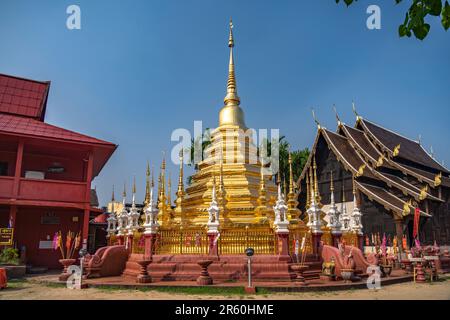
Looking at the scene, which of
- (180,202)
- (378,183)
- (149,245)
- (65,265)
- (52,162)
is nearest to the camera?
(149,245)

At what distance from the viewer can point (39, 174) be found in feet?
70.4

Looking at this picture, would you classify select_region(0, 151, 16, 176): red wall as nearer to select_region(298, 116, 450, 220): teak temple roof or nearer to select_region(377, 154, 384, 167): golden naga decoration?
select_region(298, 116, 450, 220): teak temple roof

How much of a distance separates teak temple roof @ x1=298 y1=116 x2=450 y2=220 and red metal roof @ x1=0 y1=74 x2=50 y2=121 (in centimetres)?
1919

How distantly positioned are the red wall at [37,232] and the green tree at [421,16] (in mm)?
19344

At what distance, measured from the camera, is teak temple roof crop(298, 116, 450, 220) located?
2588 centimetres

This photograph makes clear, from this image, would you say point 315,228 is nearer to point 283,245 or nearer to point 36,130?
point 283,245

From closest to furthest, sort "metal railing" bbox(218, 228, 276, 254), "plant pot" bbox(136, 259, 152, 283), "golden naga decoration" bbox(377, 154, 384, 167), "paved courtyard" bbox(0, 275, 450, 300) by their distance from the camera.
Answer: "paved courtyard" bbox(0, 275, 450, 300) → "plant pot" bbox(136, 259, 152, 283) → "metal railing" bbox(218, 228, 276, 254) → "golden naga decoration" bbox(377, 154, 384, 167)

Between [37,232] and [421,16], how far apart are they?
66.3 ft

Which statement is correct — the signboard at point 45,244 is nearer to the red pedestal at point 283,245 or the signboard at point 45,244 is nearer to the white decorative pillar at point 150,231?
the white decorative pillar at point 150,231

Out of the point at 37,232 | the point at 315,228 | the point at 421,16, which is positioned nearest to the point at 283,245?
the point at 315,228

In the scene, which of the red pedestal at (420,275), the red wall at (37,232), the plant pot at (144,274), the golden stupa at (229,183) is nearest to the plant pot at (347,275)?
the golden stupa at (229,183)

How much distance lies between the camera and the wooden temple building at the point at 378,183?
25125 millimetres

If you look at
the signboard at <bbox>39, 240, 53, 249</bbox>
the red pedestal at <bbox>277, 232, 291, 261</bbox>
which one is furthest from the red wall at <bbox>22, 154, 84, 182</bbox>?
the red pedestal at <bbox>277, 232, 291, 261</bbox>
